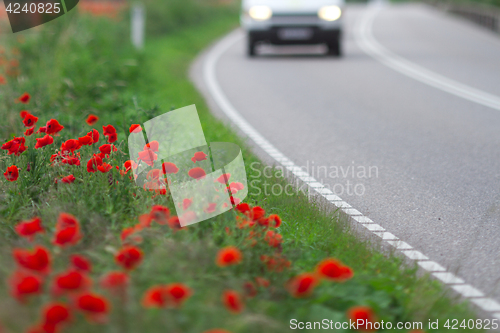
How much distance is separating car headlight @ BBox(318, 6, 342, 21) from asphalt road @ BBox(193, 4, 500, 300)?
1.10m

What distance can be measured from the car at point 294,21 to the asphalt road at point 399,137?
62cm

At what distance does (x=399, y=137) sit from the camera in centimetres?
786

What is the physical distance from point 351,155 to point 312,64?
9331 mm

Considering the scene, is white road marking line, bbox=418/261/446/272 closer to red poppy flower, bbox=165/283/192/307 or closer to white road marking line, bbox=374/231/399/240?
white road marking line, bbox=374/231/399/240

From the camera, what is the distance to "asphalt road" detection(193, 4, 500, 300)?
4.61 m

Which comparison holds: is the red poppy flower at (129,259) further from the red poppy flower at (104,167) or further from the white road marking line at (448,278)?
the white road marking line at (448,278)

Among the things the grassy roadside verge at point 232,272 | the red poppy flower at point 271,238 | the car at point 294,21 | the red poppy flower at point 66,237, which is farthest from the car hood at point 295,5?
the red poppy flower at point 66,237

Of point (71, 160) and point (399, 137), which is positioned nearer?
point (71, 160)

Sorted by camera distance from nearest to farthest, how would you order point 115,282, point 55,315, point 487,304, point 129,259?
point 55,315
point 115,282
point 129,259
point 487,304

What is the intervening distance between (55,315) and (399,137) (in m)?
6.37

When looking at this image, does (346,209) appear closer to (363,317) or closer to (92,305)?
(363,317)

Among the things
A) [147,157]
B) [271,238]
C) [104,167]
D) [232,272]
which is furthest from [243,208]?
[104,167]

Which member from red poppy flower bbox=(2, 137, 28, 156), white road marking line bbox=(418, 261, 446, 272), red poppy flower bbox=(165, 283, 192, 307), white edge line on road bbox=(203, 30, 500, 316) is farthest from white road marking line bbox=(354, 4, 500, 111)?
red poppy flower bbox=(165, 283, 192, 307)

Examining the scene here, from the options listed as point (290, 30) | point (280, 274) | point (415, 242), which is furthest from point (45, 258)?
point (290, 30)
